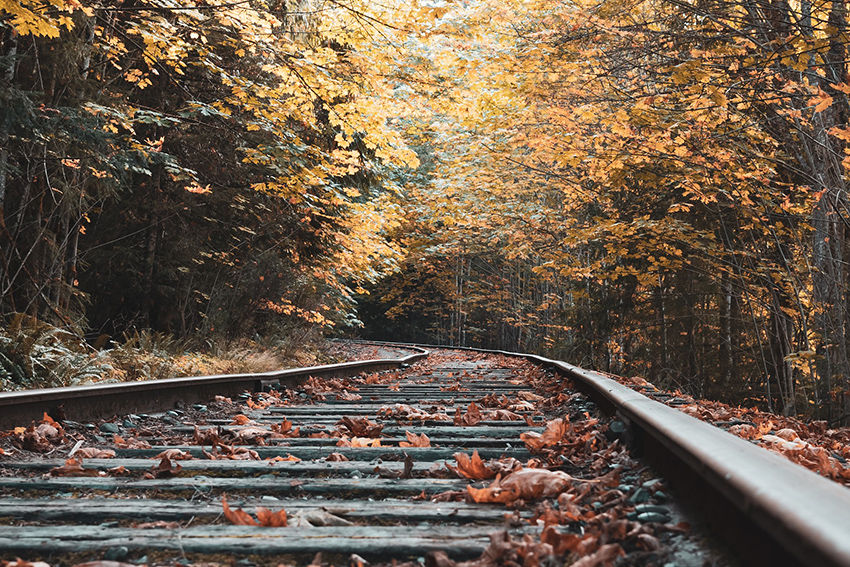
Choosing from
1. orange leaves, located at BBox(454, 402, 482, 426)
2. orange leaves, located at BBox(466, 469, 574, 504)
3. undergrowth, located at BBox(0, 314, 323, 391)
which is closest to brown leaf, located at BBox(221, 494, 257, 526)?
orange leaves, located at BBox(466, 469, 574, 504)

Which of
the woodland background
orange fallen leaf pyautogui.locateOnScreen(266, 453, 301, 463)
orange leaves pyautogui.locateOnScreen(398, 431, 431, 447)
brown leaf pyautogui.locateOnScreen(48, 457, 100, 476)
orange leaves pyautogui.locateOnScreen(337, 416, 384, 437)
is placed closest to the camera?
brown leaf pyautogui.locateOnScreen(48, 457, 100, 476)

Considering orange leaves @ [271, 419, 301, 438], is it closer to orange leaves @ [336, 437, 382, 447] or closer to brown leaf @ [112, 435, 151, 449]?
orange leaves @ [336, 437, 382, 447]

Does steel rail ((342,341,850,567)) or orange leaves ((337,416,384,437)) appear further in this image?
orange leaves ((337,416,384,437))

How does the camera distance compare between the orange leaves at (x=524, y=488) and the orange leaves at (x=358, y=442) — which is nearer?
the orange leaves at (x=524, y=488)

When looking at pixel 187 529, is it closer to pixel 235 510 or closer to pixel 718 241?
pixel 235 510

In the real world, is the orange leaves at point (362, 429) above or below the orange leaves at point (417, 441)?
below

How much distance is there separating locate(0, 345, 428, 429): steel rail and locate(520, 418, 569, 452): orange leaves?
289 cm

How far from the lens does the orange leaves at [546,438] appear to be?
3121mm

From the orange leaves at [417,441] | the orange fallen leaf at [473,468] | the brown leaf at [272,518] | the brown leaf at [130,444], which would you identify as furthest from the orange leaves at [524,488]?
the brown leaf at [130,444]

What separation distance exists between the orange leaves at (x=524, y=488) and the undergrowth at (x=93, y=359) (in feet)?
16.0

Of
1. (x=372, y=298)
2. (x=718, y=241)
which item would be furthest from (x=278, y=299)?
(x=372, y=298)

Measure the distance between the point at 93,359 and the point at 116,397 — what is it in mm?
2626

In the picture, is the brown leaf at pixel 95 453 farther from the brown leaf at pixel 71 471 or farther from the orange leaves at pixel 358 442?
the orange leaves at pixel 358 442

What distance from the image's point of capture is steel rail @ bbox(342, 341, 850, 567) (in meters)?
0.98
